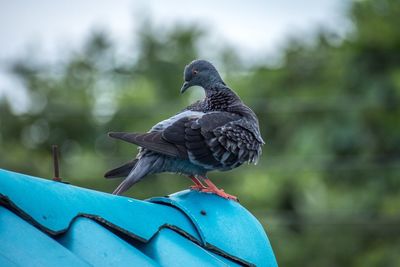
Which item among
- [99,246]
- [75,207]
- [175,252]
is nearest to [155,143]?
[175,252]

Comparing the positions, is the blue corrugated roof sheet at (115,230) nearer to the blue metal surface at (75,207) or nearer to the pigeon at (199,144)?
the blue metal surface at (75,207)

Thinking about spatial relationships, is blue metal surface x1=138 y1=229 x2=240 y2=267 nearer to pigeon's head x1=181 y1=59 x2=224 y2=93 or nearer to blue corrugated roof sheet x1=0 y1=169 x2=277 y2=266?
blue corrugated roof sheet x1=0 y1=169 x2=277 y2=266

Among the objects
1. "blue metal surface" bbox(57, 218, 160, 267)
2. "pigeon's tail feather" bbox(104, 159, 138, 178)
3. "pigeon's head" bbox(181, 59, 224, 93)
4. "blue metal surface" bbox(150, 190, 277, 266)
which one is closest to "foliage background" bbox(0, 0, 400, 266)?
"pigeon's head" bbox(181, 59, 224, 93)

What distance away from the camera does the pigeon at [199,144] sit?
474 centimetres

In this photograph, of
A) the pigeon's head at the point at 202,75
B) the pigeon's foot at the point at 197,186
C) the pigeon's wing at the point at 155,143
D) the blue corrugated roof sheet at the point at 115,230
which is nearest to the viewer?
the blue corrugated roof sheet at the point at 115,230

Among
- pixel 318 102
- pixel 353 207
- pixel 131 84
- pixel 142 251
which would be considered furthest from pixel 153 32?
pixel 142 251

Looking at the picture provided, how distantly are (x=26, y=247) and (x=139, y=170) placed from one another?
6.73ft

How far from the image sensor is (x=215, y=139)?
16.2 feet

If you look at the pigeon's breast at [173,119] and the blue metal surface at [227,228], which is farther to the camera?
the pigeon's breast at [173,119]

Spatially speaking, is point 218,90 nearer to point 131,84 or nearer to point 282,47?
point 282,47

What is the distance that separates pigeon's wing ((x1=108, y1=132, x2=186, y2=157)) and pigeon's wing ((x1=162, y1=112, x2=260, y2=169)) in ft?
0.11

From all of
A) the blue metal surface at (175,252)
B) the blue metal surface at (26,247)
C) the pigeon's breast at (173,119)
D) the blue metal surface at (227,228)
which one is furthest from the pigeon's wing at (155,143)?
the blue metal surface at (26,247)

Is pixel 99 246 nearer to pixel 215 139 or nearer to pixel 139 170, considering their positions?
pixel 139 170

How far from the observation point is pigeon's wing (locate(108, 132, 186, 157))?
451 centimetres
